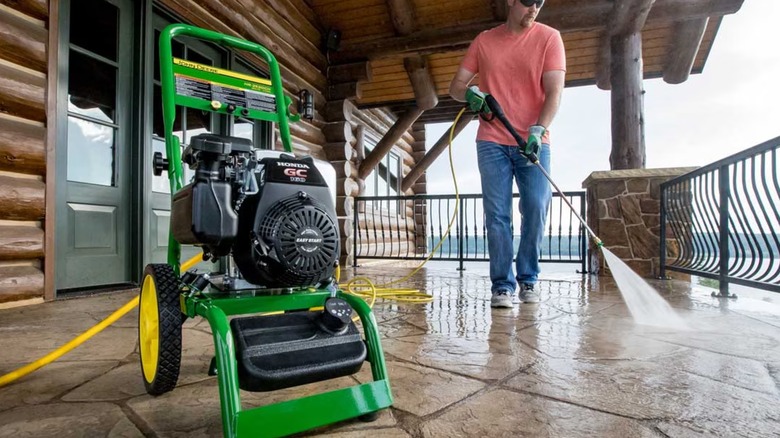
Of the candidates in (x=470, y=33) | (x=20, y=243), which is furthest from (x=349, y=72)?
(x=20, y=243)

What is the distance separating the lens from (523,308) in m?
2.30

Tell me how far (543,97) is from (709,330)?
1363mm

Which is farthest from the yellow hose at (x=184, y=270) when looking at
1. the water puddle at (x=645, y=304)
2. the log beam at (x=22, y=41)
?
the log beam at (x=22, y=41)

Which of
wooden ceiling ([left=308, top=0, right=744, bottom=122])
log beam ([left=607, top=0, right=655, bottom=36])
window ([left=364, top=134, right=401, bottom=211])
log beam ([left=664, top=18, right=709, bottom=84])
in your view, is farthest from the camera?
window ([left=364, top=134, right=401, bottom=211])

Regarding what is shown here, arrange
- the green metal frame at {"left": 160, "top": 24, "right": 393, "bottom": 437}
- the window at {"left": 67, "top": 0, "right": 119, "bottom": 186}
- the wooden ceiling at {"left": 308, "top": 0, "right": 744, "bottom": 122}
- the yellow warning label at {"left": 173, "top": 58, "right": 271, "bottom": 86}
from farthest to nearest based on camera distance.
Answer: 1. the wooden ceiling at {"left": 308, "top": 0, "right": 744, "bottom": 122}
2. the window at {"left": 67, "top": 0, "right": 119, "bottom": 186}
3. the yellow warning label at {"left": 173, "top": 58, "right": 271, "bottom": 86}
4. the green metal frame at {"left": 160, "top": 24, "right": 393, "bottom": 437}

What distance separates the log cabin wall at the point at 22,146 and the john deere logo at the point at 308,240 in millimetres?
2270

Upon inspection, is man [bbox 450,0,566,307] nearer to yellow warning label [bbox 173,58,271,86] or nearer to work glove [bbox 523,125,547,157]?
work glove [bbox 523,125,547,157]

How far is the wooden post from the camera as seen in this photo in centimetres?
419

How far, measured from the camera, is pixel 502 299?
2.30 meters

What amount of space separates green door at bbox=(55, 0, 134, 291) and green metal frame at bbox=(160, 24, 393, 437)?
1.85 metres

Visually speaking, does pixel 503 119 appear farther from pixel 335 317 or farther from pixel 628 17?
pixel 628 17

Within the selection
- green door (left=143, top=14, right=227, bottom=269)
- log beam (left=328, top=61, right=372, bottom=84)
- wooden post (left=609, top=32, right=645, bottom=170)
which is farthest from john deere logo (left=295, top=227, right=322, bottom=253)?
log beam (left=328, top=61, right=372, bottom=84)

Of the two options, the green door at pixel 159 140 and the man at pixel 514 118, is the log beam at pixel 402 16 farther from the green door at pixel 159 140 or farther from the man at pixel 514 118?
the man at pixel 514 118

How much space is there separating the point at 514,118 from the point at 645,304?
130 centimetres
